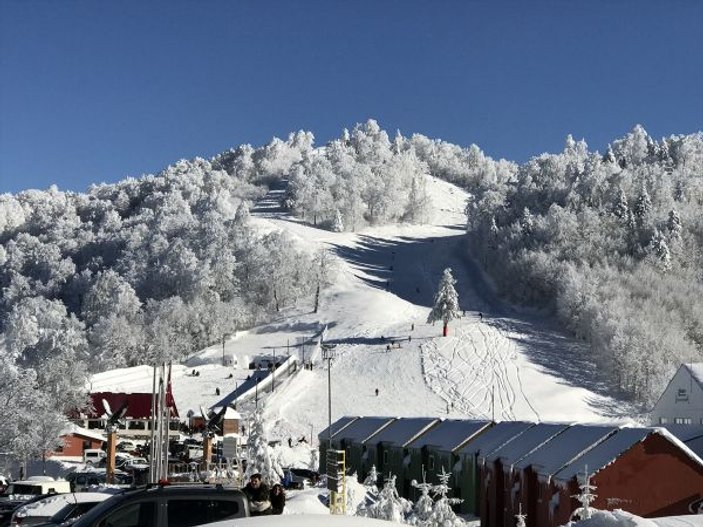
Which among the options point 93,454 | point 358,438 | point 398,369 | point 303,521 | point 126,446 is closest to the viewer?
point 303,521

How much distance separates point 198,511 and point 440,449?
21896 millimetres

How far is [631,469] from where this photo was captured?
22125mm

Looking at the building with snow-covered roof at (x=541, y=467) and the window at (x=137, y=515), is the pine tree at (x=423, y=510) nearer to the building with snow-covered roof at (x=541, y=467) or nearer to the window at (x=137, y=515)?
the building with snow-covered roof at (x=541, y=467)

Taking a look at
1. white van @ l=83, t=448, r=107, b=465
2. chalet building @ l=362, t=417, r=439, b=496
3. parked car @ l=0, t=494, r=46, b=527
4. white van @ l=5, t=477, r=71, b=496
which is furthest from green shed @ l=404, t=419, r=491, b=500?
white van @ l=83, t=448, r=107, b=465

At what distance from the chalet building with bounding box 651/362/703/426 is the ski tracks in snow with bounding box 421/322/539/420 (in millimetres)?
13381

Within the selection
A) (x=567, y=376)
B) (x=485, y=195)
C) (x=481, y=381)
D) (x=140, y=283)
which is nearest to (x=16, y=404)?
(x=481, y=381)

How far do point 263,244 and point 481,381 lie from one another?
A: 5414 cm

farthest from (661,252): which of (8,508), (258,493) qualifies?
(258,493)

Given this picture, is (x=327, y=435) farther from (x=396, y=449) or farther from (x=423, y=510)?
(x=423, y=510)

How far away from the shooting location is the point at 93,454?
52219 mm

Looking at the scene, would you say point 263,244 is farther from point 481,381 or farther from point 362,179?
point 362,179

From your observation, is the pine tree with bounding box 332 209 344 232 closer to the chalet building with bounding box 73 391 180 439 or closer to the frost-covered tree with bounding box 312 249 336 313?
the frost-covered tree with bounding box 312 249 336 313

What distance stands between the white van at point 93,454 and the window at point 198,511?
41.2 metres

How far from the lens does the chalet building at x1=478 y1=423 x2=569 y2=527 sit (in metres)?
25.4
